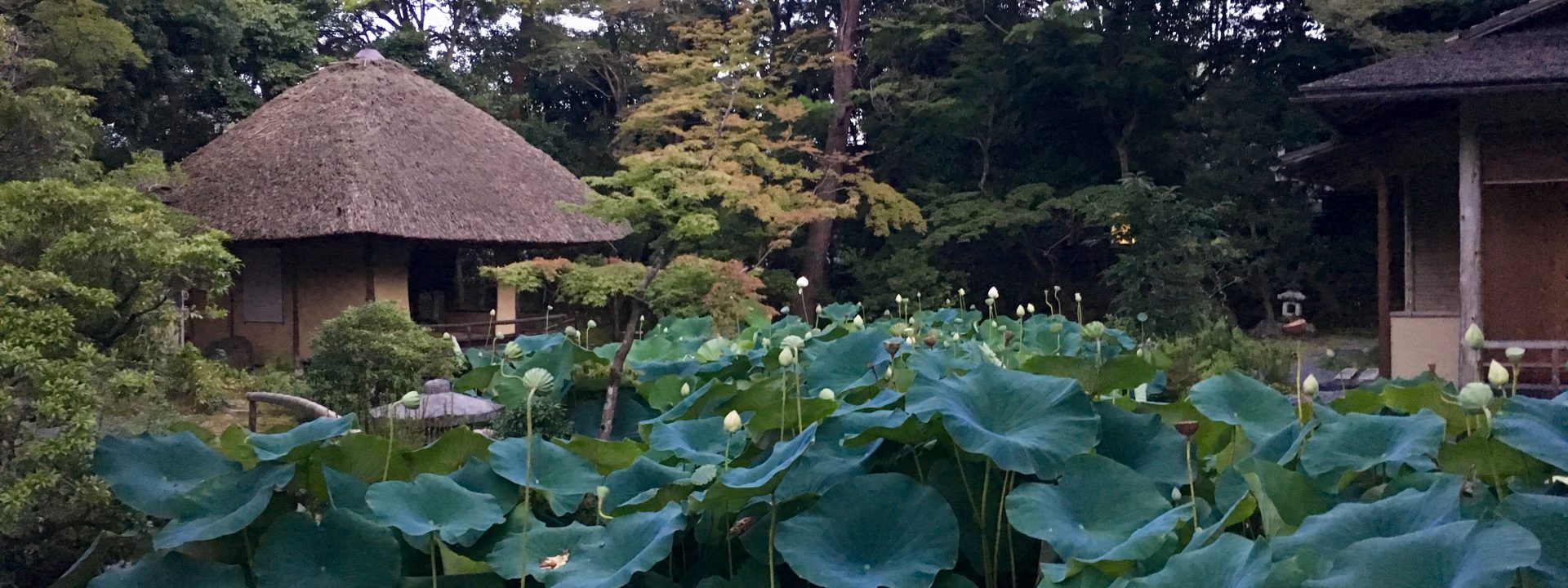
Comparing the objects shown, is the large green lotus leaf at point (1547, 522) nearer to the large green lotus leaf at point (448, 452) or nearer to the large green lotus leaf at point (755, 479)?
the large green lotus leaf at point (755, 479)

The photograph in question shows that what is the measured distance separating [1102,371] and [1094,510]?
0.61 m

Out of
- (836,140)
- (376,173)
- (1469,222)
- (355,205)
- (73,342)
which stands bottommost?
(73,342)

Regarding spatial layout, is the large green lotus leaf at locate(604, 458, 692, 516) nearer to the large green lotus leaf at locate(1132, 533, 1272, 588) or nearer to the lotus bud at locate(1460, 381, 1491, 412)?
the large green lotus leaf at locate(1132, 533, 1272, 588)

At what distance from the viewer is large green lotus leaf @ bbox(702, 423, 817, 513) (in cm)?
149

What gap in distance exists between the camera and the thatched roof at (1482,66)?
5719mm

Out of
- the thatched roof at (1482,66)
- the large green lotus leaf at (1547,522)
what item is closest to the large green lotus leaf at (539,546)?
the large green lotus leaf at (1547,522)

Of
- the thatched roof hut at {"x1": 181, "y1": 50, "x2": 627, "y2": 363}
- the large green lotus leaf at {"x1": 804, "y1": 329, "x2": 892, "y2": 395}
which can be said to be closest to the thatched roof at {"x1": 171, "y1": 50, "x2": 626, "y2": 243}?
the thatched roof hut at {"x1": 181, "y1": 50, "x2": 627, "y2": 363}

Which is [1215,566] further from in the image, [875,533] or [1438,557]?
[875,533]

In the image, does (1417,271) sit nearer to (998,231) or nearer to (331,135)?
(998,231)

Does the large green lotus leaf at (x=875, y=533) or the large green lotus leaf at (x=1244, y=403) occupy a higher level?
the large green lotus leaf at (x=1244, y=403)

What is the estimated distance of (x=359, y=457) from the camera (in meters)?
1.84

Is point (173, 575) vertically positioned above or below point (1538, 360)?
above

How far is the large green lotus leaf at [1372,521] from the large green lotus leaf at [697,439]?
1.01 meters

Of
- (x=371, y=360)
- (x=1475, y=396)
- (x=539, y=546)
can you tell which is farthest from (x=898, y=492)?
(x=371, y=360)
